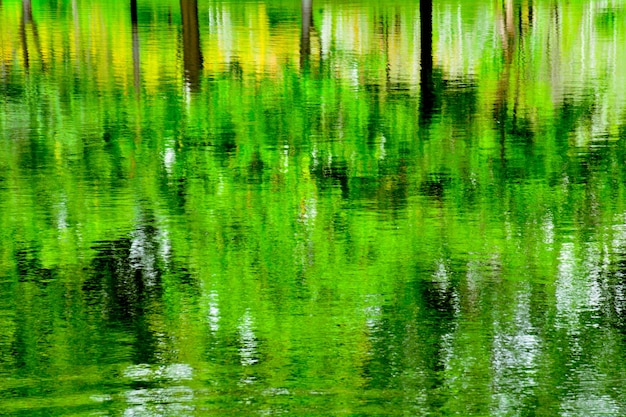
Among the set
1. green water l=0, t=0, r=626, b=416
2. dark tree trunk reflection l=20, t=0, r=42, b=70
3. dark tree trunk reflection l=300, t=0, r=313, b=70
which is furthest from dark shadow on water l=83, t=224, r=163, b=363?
dark tree trunk reflection l=20, t=0, r=42, b=70

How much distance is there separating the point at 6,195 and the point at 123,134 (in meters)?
4.49

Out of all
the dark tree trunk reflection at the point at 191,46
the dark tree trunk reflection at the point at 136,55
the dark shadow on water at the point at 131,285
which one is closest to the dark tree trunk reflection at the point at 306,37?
the dark tree trunk reflection at the point at 191,46

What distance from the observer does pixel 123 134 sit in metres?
18.5

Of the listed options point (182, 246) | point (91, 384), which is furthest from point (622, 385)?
point (182, 246)

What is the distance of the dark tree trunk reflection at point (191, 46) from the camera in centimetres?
2619

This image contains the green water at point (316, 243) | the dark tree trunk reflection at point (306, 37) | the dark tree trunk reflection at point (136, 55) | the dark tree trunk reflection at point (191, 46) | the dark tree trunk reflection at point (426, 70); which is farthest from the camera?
the dark tree trunk reflection at point (306, 37)

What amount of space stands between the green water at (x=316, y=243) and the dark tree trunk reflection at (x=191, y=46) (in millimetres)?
565

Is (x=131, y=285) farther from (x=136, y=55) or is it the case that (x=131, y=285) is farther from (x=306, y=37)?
(x=306, y=37)

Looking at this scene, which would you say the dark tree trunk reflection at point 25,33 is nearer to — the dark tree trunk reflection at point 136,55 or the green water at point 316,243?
the dark tree trunk reflection at point 136,55

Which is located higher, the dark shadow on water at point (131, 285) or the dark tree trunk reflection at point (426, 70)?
the dark tree trunk reflection at point (426, 70)

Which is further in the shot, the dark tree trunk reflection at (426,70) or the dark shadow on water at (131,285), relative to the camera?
the dark tree trunk reflection at (426,70)

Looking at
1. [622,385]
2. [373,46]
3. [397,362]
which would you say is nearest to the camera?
[622,385]

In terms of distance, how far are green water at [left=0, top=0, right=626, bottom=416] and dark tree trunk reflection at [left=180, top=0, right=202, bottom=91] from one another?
1.85 ft

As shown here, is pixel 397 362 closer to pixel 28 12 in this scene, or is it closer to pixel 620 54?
pixel 620 54
